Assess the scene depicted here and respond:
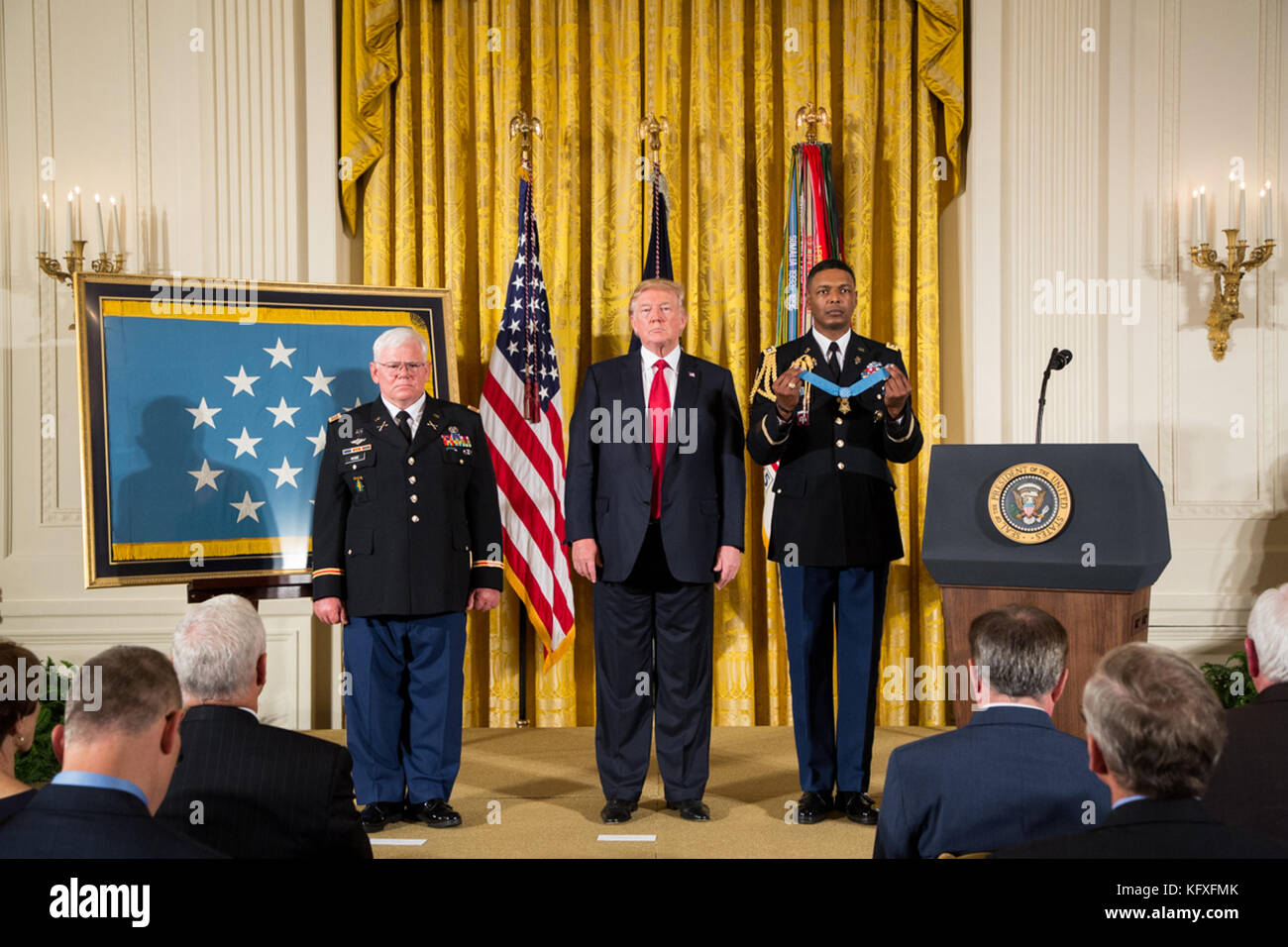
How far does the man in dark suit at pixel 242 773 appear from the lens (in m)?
1.87

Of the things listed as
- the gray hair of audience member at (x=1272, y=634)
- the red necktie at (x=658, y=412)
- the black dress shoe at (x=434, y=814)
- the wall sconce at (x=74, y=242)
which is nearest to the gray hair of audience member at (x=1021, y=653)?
the gray hair of audience member at (x=1272, y=634)

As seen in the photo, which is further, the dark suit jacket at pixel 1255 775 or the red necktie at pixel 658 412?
the red necktie at pixel 658 412

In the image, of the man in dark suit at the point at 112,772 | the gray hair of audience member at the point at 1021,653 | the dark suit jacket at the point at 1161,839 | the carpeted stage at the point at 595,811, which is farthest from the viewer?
the carpeted stage at the point at 595,811

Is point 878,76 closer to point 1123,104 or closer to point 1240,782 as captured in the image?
point 1123,104

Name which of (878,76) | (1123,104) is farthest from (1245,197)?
(878,76)

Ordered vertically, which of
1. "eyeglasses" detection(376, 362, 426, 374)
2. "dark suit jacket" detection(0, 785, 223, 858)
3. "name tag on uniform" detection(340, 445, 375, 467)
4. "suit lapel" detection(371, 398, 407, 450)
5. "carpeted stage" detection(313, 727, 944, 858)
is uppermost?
"eyeglasses" detection(376, 362, 426, 374)

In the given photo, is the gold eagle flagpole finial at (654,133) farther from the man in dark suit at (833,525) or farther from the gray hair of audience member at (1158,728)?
the gray hair of audience member at (1158,728)

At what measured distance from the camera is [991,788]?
175 centimetres

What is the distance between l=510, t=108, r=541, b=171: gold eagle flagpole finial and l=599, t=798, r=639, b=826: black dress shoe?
9.26 feet

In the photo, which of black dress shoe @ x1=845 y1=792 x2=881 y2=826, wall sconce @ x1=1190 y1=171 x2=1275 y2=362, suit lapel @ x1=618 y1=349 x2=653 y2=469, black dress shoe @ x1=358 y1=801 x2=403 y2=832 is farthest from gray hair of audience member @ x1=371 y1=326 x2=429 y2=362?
wall sconce @ x1=1190 y1=171 x2=1275 y2=362

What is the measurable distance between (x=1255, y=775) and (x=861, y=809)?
1894 millimetres

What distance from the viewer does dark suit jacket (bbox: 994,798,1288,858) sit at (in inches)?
51.9

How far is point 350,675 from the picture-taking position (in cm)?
373

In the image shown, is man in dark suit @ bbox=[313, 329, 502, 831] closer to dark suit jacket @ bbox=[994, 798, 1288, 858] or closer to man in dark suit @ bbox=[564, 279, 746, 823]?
man in dark suit @ bbox=[564, 279, 746, 823]
